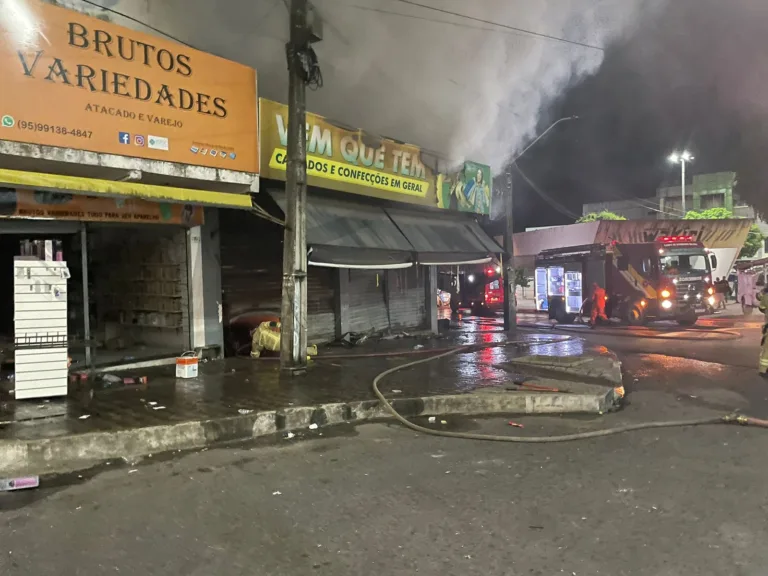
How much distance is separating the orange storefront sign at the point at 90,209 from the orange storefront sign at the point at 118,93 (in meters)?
0.81

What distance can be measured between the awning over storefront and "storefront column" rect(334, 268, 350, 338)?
58.3 inches

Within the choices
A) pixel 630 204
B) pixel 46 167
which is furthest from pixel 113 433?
pixel 630 204

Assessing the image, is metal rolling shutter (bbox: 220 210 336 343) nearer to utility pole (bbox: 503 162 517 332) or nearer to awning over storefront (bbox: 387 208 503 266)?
awning over storefront (bbox: 387 208 503 266)

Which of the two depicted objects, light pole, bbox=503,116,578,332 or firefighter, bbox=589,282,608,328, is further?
firefighter, bbox=589,282,608,328

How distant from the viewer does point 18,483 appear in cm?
407

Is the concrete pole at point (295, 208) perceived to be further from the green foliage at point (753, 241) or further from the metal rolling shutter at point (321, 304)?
the green foliage at point (753, 241)

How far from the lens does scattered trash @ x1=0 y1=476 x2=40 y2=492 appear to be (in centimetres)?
404

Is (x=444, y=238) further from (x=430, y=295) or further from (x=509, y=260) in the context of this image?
(x=509, y=260)

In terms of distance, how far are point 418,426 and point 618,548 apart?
2.72 meters

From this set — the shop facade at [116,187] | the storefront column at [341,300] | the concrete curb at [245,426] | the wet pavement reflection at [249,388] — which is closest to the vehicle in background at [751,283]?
the wet pavement reflection at [249,388]

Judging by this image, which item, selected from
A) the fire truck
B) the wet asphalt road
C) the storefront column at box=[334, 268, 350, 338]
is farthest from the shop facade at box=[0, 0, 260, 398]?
the fire truck

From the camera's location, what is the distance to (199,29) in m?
9.05

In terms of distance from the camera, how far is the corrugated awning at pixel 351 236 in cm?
889

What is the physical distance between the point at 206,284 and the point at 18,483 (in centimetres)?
485
